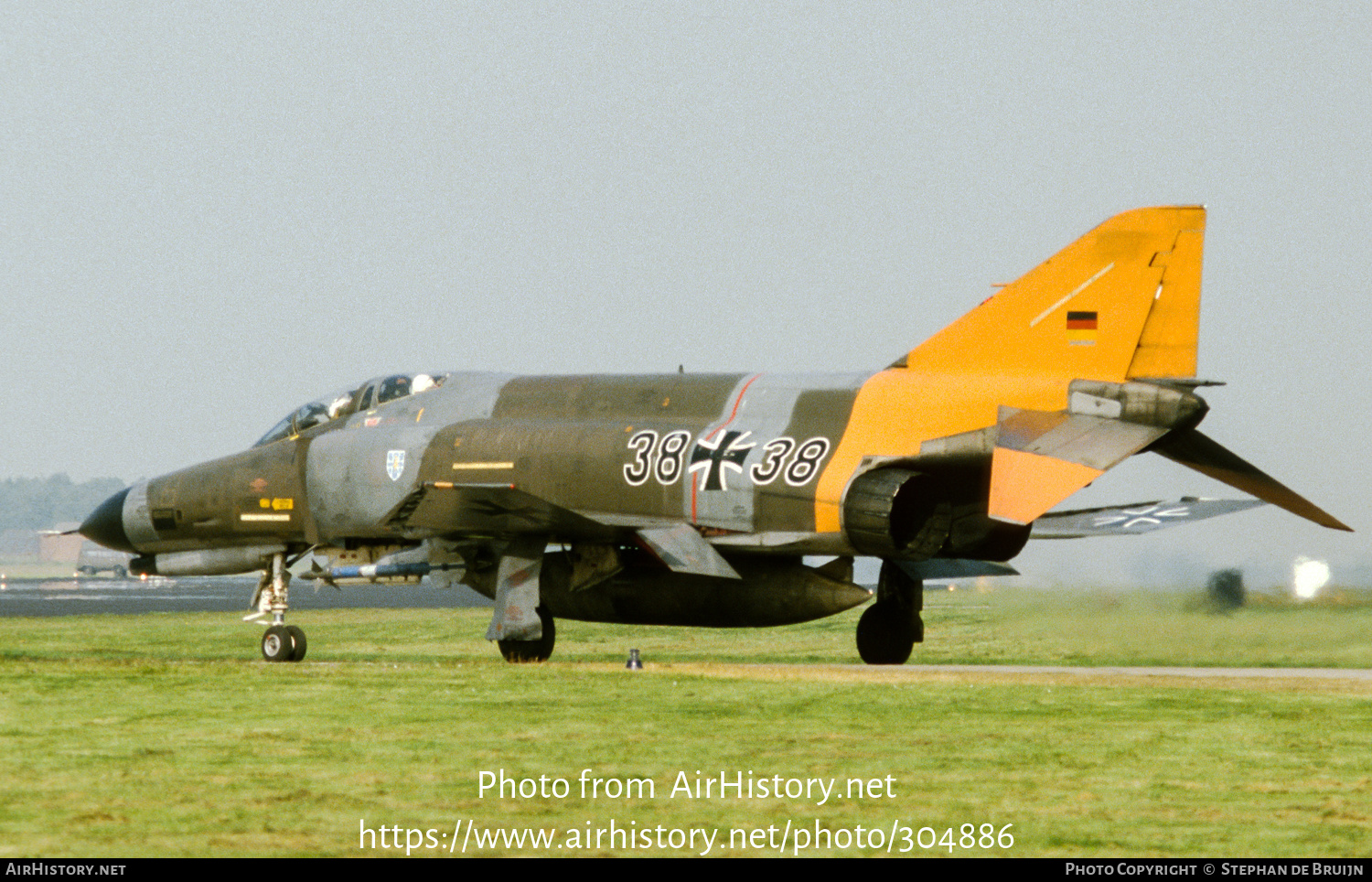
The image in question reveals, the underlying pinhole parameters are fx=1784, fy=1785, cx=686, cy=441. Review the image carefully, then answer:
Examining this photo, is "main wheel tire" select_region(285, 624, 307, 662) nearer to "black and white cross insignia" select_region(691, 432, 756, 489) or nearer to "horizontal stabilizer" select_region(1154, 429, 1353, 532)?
"black and white cross insignia" select_region(691, 432, 756, 489)

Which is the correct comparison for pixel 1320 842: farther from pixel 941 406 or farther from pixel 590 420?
pixel 590 420

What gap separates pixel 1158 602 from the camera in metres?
23.1

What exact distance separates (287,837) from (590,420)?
14.5m

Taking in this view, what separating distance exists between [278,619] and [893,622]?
829cm

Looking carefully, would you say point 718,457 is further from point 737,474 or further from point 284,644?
point 284,644

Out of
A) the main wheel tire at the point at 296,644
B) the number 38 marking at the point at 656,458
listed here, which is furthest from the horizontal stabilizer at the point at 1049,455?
the main wheel tire at the point at 296,644

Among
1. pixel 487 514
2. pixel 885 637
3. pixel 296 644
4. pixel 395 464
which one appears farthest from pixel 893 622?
pixel 296 644

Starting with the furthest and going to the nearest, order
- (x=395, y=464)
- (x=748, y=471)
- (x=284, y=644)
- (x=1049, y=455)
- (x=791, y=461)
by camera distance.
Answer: (x=395, y=464)
(x=284, y=644)
(x=748, y=471)
(x=791, y=461)
(x=1049, y=455)

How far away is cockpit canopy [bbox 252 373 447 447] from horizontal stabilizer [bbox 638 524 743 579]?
5167mm

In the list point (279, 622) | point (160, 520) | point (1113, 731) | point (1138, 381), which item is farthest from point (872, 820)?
point (160, 520)

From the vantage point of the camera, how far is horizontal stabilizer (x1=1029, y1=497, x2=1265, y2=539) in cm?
2270

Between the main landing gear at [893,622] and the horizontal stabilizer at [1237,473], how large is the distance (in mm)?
4287

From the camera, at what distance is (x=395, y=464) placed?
80.3 feet

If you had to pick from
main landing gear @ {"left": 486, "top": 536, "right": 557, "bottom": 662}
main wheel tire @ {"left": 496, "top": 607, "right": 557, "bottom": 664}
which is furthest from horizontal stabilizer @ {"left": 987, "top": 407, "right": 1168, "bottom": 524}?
main wheel tire @ {"left": 496, "top": 607, "right": 557, "bottom": 664}
